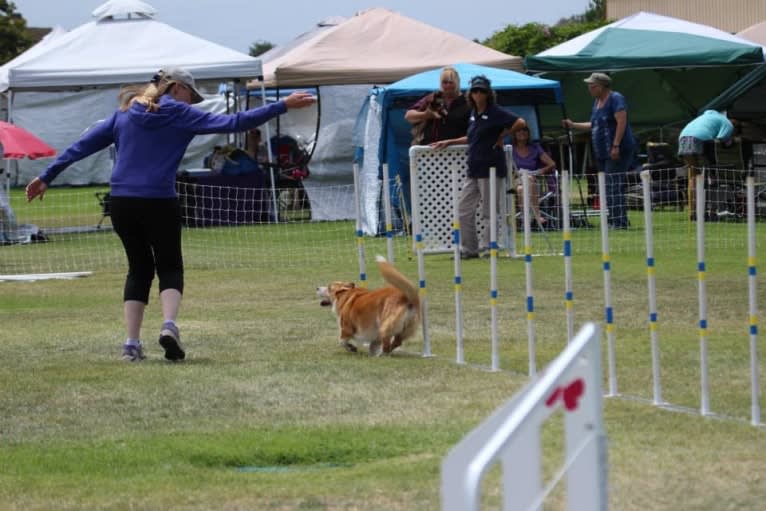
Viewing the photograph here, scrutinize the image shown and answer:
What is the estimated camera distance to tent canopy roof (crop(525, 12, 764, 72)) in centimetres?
2081

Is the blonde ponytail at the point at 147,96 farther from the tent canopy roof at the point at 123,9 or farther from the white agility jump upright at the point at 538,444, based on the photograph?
the tent canopy roof at the point at 123,9

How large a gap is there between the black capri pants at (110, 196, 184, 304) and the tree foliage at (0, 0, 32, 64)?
54036mm

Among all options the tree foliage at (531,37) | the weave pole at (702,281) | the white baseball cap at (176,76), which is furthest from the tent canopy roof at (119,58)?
the tree foliage at (531,37)

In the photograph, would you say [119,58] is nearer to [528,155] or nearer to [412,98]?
[412,98]

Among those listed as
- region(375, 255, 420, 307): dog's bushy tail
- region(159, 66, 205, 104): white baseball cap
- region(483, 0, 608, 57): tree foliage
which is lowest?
region(375, 255, 420, 307): dog's bushy tail

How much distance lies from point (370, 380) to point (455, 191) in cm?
130

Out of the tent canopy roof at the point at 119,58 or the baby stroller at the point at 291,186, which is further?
the baby stroller at the point at 291,186

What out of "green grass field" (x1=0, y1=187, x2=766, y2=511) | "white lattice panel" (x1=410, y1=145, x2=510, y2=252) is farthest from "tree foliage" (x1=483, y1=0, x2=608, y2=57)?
"green grass field" (x1=0, y1=187, x2=766, y2=511)

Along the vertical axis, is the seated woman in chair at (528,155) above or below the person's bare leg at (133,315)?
above

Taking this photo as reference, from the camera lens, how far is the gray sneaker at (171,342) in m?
8.59

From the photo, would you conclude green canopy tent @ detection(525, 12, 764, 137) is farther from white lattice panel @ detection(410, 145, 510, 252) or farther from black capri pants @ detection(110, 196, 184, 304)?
black capri pants @ detection(110, 196, 184, 304)

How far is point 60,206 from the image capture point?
28.3 m

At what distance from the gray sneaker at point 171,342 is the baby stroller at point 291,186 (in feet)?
42.3

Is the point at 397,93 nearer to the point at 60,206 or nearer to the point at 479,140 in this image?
the point at 479,140
